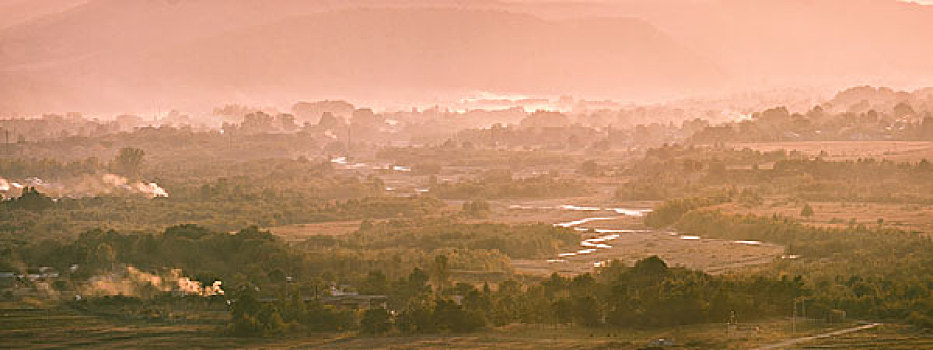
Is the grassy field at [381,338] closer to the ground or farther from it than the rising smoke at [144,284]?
closer to the ground

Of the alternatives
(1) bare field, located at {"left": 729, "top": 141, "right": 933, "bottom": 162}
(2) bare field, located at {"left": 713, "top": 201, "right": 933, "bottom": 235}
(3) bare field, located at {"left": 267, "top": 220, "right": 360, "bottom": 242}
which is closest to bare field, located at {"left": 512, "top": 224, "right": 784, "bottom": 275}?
(2) bare field, located at {"left": 713, "top": 201, "right": 933, "bottom": 235}

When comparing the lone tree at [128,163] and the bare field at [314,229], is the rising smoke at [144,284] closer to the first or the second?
the bare field at [314,229]

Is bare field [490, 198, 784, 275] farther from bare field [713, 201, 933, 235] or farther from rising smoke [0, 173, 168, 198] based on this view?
rising smoke [0, 173, 168, 198]

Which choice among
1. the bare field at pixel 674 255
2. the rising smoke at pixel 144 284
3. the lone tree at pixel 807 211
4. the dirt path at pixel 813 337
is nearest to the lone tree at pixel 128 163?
the bare field at pixel 674 255

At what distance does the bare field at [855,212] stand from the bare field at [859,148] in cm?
2142

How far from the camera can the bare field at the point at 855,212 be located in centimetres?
7956

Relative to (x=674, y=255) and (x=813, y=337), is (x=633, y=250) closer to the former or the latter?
(x=674, y=255)

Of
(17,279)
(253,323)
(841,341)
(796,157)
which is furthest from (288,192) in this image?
(841,341)

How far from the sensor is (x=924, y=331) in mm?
46625

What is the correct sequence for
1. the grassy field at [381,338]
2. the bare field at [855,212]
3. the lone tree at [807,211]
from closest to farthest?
the grassy field at [381,338] → the bare field at [855,212] → the lone tree at [807,211]

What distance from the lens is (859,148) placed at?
405ft

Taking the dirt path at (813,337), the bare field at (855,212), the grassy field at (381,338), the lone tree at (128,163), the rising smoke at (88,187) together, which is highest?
the lone tree at (128,163)

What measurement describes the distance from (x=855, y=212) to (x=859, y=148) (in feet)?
123

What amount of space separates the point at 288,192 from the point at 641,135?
217 feet
